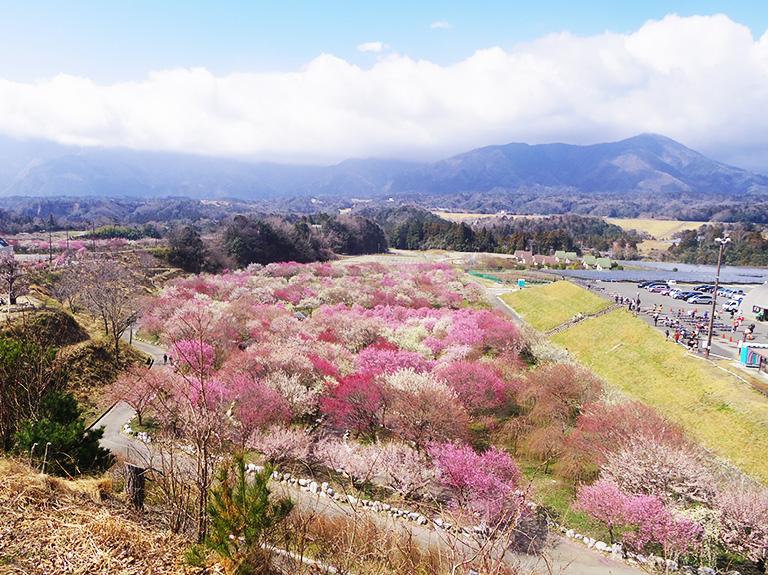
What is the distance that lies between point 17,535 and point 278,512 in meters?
3.02

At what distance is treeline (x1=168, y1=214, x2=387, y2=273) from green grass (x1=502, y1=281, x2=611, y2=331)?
120 feet

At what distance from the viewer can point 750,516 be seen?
12062 millimetres

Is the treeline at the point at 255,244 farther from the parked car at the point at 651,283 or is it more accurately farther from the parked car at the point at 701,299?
the parked car at the point at 701,299

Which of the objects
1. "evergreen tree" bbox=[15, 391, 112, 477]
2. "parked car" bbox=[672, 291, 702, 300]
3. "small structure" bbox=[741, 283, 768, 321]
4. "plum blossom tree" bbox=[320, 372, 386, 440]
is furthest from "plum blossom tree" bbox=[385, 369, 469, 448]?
"parked car" bbox=[672, 291, 702, 300]

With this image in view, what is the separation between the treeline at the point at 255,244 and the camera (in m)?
63.1

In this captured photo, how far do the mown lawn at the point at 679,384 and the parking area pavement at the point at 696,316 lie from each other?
2.55 m

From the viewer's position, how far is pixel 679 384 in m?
23.2

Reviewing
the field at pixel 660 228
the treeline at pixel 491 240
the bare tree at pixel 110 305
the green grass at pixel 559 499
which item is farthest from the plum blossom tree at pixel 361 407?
the field at pixel 660 228

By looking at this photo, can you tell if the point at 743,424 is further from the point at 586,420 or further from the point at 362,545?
the point at 362,545

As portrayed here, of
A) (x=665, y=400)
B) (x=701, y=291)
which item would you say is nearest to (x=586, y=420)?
(x=665, y=400)

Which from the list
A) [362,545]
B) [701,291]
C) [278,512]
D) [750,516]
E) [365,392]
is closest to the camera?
[278,512]

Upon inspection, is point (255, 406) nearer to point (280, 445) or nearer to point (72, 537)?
point (280, 445)

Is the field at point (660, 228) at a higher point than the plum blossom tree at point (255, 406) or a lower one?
higher

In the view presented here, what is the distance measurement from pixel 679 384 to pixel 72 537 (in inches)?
993
